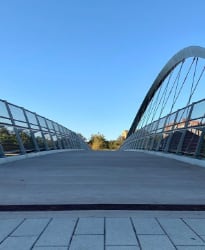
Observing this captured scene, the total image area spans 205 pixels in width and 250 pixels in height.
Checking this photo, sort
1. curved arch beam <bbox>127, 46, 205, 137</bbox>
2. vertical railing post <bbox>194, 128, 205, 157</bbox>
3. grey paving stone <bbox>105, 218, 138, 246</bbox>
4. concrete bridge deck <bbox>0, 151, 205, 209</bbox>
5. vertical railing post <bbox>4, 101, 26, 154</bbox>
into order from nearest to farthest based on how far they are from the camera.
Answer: grey paving stone <bbox>105, 218, 138, 246</bbox>, concrete bridge deck <bbox>0, 151, 205, 209</bbox>, vertical railing post <bbox>194, 128, 205, 157</bbox>, vertical railing post <bbox>4, 101, 26, 154</bbox>, curved arch beam <bbox>127, 46, 205, 137</bbox>

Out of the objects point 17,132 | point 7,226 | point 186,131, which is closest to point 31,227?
point 7,226

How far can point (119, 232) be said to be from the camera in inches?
Answer: 114

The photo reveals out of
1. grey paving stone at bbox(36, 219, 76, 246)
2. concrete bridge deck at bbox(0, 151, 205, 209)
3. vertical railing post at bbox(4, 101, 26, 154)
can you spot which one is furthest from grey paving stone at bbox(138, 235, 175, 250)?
vertical railing post at bbox(4, 101, 26, 154)

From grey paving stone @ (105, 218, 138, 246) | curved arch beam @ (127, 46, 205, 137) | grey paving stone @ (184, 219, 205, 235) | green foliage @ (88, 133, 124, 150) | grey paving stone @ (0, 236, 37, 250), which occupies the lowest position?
green foliage @ (88, 133, 124, 150)

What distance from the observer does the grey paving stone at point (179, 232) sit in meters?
2.71

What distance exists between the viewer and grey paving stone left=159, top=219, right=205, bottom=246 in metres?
2.71

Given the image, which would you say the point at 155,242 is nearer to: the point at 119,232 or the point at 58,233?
the point at 119,232

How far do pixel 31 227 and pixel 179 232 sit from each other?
1.24m

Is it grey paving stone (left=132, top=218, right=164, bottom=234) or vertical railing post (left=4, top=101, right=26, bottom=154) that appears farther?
vertical railing post (left=4, top=101, right=26, bottom=154)

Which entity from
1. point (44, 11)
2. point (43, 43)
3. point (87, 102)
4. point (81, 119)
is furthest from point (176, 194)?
point (81, 119)

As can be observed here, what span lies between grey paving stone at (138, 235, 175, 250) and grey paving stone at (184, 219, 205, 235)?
331 mm

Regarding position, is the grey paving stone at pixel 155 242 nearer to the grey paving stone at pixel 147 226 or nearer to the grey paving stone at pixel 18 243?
the grey paving stone at pixel 147 226

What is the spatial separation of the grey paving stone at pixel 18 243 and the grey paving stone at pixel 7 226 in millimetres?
93

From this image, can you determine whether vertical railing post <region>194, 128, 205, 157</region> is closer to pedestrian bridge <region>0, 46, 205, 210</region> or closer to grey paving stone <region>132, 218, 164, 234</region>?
pedestrian bridge <region>0, 46, 205, 210</region>
